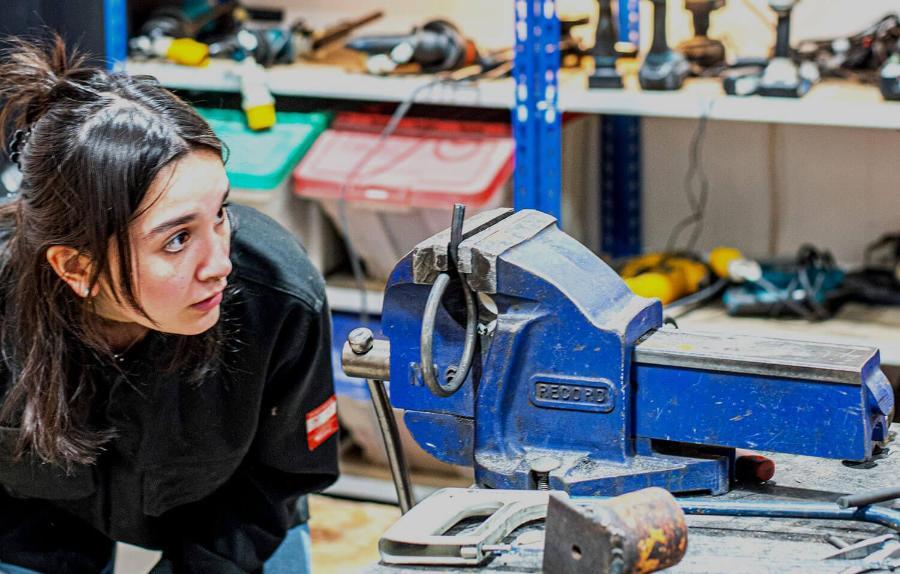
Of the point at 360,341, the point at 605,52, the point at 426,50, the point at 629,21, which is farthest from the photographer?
the point at 629,21

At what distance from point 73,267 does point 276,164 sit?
1.03 meters

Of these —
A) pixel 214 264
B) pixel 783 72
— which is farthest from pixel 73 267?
pixel 783 72

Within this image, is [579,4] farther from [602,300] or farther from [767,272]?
[602,300]

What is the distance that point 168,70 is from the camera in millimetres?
2574

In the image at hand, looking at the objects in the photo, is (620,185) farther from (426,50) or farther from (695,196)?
(426,50)

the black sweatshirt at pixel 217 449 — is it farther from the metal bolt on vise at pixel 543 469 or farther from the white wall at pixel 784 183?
the white wall at pixel 784 183

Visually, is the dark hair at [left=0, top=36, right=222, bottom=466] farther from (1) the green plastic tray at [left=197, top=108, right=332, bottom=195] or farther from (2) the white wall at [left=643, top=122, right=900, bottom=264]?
(2) the white wall at [left=643, top=122, right=900, bottom=264]

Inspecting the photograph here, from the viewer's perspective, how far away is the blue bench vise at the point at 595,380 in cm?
112

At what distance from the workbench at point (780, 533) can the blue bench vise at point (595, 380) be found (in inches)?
2.0

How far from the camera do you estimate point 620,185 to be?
2.84 meters

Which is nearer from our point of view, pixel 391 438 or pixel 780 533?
pixel 780 533

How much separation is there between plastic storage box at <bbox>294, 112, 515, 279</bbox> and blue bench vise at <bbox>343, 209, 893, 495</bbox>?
117 centimetres

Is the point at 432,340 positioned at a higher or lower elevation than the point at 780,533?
higher

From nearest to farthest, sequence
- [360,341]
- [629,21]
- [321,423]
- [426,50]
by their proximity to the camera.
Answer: [360,341] < [321,423] < [426,50] < [629,21]
